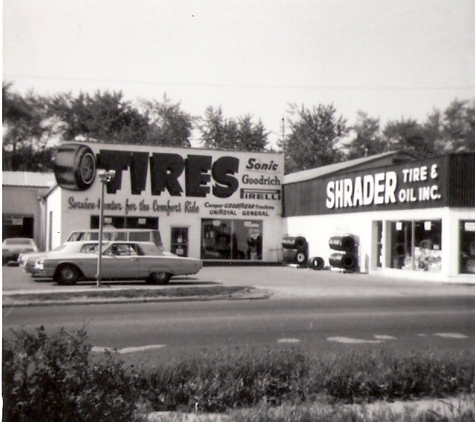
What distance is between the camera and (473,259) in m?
14.6

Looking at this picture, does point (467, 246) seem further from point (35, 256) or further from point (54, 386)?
point (54, 386)

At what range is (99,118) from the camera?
7.38 m

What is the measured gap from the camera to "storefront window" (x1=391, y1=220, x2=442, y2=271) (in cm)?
1722

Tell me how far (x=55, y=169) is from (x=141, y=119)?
1171mm

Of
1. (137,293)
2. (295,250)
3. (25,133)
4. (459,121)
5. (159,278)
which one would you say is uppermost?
(459,121)

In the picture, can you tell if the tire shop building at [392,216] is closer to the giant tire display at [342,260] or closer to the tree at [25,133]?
the giant tire display at [342,260]

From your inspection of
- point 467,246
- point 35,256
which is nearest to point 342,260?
point 467,246

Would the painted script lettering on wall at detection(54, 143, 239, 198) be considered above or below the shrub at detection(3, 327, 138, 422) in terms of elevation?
above

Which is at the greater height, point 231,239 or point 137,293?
point 231,239

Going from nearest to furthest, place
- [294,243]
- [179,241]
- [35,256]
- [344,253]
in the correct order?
[35,256]
[179,241]
[294,243]
[344,253]

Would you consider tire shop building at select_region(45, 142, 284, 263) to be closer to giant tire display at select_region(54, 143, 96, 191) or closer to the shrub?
giant tire display at select_region(54, 143, 96, 191)

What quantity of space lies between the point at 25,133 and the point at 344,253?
47.5 ft

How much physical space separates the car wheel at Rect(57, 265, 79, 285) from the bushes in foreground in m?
3.90

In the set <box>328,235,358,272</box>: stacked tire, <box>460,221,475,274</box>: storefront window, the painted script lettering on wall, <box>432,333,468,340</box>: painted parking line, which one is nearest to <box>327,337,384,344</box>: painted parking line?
<box>432,333,468,340</box>: painted parking line
